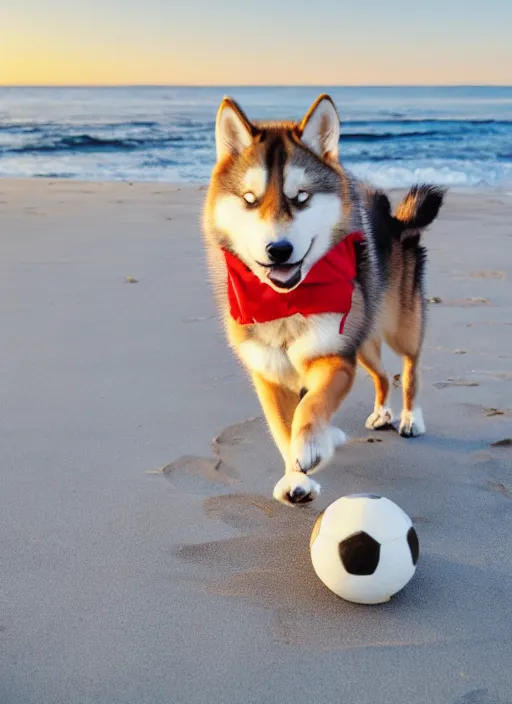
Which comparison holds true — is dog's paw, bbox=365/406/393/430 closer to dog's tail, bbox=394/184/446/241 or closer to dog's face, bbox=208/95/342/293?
dog's tail, bbox=394/184/446/241

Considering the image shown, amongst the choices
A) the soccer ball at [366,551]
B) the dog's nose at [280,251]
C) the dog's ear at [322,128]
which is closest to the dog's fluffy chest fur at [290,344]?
the dog's nose at [280,251]

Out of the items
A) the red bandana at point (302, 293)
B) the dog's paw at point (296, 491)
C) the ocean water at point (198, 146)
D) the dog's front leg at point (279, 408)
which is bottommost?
the ocean water at point (198, 146)

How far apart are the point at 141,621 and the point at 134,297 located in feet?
11.3

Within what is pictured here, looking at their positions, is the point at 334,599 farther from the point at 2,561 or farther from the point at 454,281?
the point at 454,281

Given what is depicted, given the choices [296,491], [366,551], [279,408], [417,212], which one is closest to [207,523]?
[296,491]

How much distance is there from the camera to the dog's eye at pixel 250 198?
8.27ft

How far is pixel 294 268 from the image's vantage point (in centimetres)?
254

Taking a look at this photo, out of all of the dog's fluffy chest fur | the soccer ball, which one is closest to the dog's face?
the dog's fluffy chest fur

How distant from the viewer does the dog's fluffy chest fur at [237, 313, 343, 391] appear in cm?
272

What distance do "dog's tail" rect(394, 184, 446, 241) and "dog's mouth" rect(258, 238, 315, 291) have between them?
1063mm

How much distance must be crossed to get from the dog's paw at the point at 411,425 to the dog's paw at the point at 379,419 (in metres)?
0.09

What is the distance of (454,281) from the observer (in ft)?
19.0

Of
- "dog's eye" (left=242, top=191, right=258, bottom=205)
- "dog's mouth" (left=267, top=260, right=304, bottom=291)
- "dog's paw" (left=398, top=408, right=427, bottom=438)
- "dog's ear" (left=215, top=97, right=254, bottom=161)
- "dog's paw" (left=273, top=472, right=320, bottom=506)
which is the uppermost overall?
"dog's ear" (left=215, top=97, right=254, bottom=161)

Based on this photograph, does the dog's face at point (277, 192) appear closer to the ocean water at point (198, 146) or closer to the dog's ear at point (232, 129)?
the dog's ear at point (232, 129)
